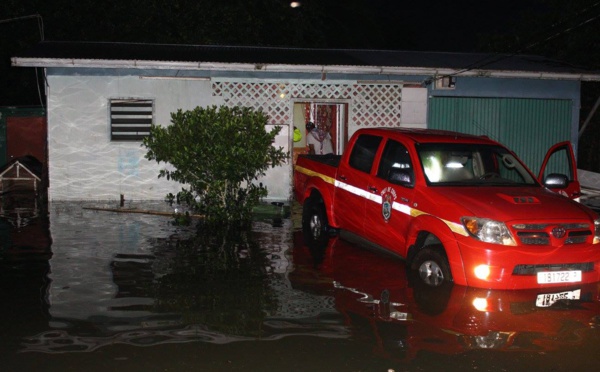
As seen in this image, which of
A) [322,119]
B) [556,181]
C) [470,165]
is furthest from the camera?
[322,119]

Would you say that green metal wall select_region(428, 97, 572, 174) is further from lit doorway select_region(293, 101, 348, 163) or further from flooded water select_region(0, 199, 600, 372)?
flooded water select_region(0, 199, 600, 372)

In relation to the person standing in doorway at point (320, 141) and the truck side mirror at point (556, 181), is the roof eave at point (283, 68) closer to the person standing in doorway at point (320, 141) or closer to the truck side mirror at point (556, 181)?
the person standing in doorway at point (320, 141)

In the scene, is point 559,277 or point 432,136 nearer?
point 559,277

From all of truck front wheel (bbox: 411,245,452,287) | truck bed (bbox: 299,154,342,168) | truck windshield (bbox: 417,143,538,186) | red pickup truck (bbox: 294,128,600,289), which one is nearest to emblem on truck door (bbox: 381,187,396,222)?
red pickup truck (bbox: 294,128,600,289)

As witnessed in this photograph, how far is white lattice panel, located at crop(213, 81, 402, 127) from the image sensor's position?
48.5 feet

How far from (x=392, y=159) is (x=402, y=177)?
2.51ft

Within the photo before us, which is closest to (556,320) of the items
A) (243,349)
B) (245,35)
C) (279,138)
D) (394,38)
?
(243,349)

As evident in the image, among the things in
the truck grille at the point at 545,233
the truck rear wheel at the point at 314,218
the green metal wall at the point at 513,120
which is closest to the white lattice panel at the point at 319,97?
the green metal wall at the point at 513,120

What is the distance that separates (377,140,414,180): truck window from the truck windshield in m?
0.24

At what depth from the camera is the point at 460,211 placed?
7.34 m

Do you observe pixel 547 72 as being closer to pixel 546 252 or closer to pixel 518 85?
pixel 518 85

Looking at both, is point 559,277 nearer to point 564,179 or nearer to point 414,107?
point 564,179

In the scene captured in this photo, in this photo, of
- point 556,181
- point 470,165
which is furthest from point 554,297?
point 470,165

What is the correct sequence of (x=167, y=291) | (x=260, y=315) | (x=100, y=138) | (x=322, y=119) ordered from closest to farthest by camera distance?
(x=260, y=315), (x=167, y=291), (x=100, y=138), (x=322, y=119)
